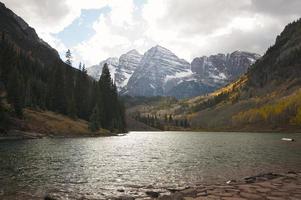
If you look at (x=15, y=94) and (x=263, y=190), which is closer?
(x=263, y=190)

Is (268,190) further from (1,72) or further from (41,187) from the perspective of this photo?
(1,72)

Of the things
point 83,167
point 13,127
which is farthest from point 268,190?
point 13,127

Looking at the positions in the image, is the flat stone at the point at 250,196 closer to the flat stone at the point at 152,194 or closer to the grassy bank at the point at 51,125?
the flat stone at the point at 152,194

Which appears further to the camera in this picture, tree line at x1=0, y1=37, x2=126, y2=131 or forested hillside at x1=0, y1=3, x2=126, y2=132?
tree line at x1=0, y1=37, x2=126, y2=131

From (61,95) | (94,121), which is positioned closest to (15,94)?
(94,121)

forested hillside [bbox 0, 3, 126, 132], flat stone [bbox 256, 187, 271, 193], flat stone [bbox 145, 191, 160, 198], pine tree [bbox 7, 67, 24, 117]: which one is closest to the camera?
flat stone [bbox 256, 187, 271, 193]

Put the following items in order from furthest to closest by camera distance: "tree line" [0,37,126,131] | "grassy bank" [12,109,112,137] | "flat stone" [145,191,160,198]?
"tree line" [0,37,126,131]
"grassy bank" [12,109,112,137]
"flat stone" [145,191,160,198]

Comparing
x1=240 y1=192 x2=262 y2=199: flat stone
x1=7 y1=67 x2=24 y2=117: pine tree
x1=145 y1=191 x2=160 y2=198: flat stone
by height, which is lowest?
x1=145 y1=191 x2=160 y2=198: flat stone

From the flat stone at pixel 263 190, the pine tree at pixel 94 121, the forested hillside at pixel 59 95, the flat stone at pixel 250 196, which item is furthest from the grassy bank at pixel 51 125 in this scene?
the flat stone at pixel 250 196

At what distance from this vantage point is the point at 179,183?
3819 cm

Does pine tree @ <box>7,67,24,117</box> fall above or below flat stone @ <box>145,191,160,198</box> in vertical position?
above

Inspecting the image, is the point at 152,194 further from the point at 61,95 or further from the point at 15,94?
the point at 61,95

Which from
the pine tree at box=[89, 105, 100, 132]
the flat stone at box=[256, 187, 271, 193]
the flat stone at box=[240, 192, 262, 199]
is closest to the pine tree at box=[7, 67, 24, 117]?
the pine tree at box=[89, 105, 100, 132]

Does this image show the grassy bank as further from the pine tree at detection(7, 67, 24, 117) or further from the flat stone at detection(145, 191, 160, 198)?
the flat stone at detection(145, 191, 160, 198)
